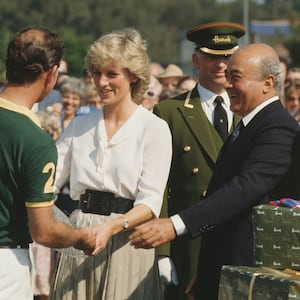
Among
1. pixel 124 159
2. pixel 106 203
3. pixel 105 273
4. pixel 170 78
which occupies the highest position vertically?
pixel 124 159

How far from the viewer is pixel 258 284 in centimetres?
520

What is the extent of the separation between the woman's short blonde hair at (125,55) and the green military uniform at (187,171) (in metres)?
0.72

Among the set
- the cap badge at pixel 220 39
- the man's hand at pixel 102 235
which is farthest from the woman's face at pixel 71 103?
the man's hand at pixel 102 235

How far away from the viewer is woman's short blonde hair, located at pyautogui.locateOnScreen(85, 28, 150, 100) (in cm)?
657

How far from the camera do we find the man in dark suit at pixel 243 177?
595 centimetres

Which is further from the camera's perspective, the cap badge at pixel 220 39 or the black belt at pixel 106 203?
the cap badge at pixel 220 39

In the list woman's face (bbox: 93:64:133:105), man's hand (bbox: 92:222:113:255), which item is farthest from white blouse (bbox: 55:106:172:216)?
man's hand (bbox: 92:222:113:255)

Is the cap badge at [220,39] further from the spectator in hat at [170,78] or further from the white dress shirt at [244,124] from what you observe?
the spectator in hat at [170,78]

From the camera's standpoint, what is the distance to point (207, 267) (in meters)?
6.15

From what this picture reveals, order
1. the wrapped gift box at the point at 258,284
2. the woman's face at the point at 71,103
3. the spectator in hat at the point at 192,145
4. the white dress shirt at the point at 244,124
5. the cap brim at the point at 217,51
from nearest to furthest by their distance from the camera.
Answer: the wrapped gift box at the point at 258,284 → the white dress shirt at the point at 244,124 → the spectator in hat at the point at 192,145 → the cap brim at the point at 217,51 → the woman's face at the point at 71,103

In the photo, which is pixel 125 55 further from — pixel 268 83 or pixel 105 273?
pixel 105 273

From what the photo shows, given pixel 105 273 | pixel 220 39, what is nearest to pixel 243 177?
pixel 105 273

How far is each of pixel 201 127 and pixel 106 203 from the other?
1226 mm

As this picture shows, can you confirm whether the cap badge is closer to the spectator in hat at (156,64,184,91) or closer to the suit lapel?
the suit lapel
